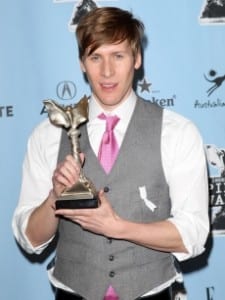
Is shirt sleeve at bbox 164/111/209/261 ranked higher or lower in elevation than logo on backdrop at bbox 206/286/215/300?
higher

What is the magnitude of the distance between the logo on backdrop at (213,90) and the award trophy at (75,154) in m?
0.55

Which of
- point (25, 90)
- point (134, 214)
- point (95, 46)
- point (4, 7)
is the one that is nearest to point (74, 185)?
point (134, 214)

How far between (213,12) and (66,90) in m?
0.46

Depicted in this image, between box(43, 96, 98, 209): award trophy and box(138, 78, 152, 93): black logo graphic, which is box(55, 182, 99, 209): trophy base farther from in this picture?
box(138, 78, 152, 93): black logo graphic

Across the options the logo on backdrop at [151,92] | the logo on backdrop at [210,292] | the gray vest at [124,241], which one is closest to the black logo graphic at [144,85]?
the logo on backdrop at [151,92]

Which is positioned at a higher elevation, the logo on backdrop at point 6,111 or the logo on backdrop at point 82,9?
the logo on backdrop at point 82,9

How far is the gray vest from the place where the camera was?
3.84 ft

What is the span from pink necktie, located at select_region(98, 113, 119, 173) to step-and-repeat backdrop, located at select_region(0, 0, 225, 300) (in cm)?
46

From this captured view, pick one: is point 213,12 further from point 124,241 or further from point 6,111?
point 124,241

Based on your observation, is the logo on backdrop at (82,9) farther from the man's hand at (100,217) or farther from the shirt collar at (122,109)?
the man's hand at (100,217)

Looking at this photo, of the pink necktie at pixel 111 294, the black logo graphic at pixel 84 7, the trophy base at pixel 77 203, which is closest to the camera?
the trophy base at pixel 77 203

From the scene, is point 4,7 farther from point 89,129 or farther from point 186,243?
point 186,243

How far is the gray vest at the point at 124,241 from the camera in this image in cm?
117

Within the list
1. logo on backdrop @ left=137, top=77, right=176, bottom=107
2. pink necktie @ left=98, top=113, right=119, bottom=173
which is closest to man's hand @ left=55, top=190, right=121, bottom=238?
pink necktie @ left=98, top=113, right=119, bottom=173
